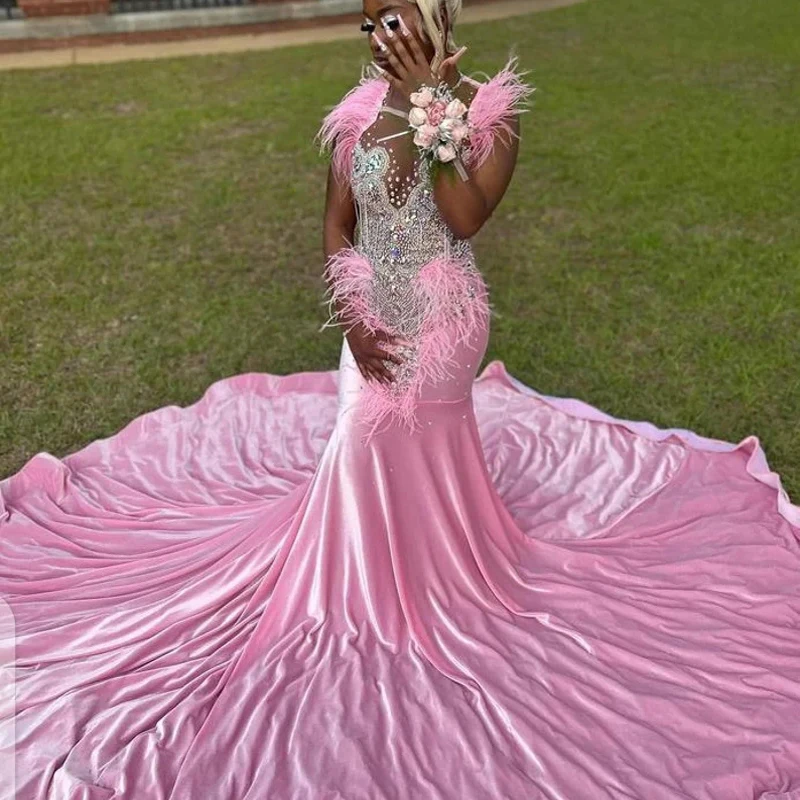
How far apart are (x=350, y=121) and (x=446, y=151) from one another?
551mm

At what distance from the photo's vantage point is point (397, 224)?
2566 mm

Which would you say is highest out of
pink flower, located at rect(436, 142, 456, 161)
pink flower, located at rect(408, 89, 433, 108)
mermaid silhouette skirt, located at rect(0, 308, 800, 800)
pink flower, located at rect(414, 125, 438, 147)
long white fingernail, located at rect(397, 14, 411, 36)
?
long white fingernail, located at rect(397, 14, 411, 36)

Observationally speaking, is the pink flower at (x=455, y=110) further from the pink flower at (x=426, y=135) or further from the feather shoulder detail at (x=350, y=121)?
the feather shoulder detail at (x=350, y=121)

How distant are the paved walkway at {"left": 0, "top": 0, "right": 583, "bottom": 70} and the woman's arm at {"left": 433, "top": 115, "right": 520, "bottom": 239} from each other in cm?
954

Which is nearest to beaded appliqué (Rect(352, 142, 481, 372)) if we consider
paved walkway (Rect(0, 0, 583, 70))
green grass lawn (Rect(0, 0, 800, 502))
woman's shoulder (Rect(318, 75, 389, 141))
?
woman's shoulder (Rect(318, 75, 389, 141))

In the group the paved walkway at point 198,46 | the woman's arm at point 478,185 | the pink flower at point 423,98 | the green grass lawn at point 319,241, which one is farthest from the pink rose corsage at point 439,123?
the paved walkway at point 198,46

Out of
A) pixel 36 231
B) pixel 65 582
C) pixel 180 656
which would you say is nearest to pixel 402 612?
pixel 180 656

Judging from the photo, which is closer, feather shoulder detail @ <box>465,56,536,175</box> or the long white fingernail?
the long white fingernail

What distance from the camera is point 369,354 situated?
2.71 meters

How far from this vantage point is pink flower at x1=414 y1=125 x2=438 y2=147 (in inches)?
85.7

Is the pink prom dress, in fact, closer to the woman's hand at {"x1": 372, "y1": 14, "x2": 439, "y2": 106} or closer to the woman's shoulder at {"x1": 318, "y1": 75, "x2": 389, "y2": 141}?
the woman's shoulder at {"x1": 318, "y1": 75, "x2": 389, "y2": 141}

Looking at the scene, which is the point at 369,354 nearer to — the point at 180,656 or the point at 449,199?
the point at 449,199

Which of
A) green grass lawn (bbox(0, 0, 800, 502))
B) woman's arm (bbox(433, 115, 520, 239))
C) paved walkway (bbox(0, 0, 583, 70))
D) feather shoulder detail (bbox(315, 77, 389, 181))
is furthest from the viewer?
paved walkway (bbox(0, 0, 583, 70))

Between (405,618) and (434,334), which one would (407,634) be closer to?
(405,618)
